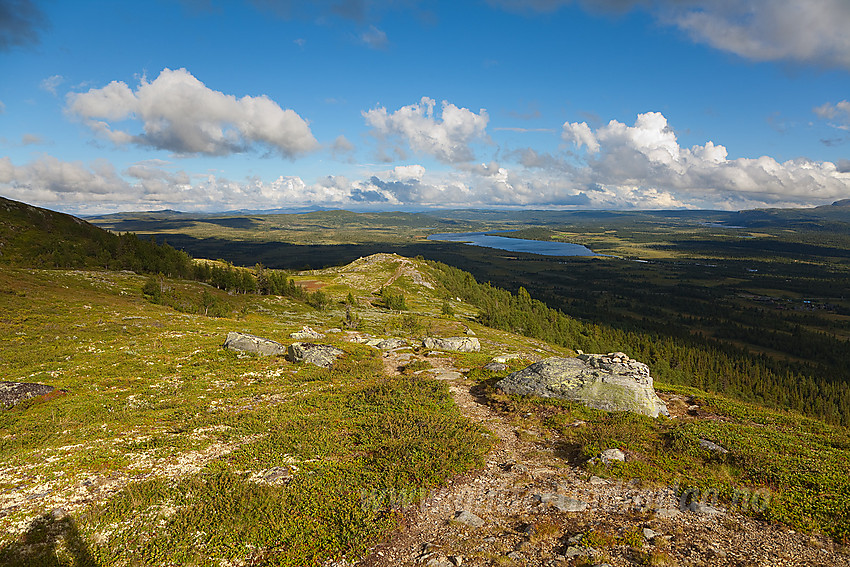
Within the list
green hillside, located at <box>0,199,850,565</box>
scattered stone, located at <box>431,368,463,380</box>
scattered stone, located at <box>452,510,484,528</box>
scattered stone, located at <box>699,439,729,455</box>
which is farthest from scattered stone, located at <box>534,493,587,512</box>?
scattered stone, located at <box>431,368,463,380</box>

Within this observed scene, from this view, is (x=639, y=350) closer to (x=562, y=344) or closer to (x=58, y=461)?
(x=562, y=344)

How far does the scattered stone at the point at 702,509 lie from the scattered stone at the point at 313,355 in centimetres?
2964

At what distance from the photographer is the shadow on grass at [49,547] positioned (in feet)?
36.7

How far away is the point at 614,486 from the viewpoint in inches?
609

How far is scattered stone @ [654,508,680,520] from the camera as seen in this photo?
1324 cm

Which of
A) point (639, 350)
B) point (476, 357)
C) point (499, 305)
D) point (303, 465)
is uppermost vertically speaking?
point (303, 465)

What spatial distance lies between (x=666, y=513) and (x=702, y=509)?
1.45 metres

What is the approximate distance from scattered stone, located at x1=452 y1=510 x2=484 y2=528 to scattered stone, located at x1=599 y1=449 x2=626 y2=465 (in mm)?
7469

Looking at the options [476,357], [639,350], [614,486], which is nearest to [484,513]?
[614,486]

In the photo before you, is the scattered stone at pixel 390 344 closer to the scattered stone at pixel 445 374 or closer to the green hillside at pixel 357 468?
the green hillside at pixel 357 468

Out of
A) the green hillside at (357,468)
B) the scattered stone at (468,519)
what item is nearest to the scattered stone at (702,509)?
the green hillside at (357,468)

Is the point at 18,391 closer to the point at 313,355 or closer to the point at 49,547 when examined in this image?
the point at 49,547

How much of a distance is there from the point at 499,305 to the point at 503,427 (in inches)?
5778

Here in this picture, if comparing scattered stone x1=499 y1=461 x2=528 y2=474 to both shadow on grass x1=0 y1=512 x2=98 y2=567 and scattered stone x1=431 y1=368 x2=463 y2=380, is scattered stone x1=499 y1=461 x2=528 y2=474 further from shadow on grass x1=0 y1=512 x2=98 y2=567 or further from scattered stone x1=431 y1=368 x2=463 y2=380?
shadow on grass x1=0 y1=512 x2=98 y2=567
